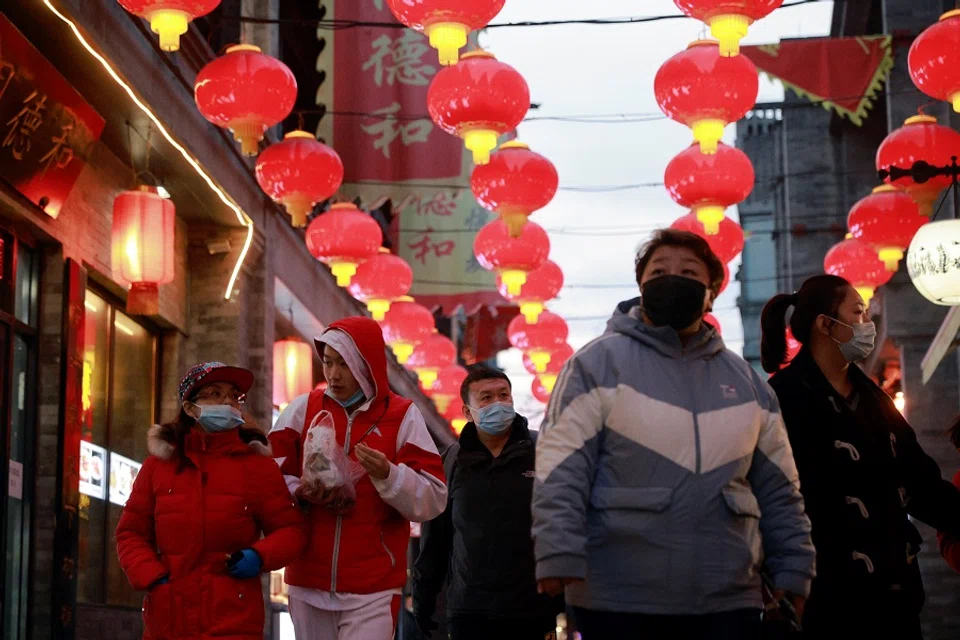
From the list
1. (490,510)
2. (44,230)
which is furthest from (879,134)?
(490,510)

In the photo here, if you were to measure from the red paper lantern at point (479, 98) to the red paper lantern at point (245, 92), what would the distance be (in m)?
1.11

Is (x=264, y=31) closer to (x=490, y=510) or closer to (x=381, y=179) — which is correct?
(x=381, y=179)

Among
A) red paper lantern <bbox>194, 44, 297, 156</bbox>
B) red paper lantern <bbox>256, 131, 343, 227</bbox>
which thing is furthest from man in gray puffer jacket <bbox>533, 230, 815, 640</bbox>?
red paper lantern <bbox>256, 131, 343, 227</bbox>

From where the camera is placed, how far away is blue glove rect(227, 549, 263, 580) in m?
6.56

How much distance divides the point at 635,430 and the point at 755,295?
48.1m

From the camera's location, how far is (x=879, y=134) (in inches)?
1283

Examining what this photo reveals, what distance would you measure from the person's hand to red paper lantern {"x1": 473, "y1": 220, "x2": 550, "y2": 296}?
864 centimetres

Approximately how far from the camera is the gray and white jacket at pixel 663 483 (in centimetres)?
489

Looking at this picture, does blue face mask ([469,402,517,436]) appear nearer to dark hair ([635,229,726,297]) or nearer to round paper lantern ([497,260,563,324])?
dark hair ([635,229,726,297])

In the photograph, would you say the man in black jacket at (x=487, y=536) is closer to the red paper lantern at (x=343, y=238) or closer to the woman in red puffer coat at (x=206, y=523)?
the woman in red puffer coat at (x=206, y=523)

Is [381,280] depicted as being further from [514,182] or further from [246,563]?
[246,563]

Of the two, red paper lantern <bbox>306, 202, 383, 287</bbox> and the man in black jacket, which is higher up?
red paper lantern <bbox>306, 202, 383, 287</bbox>

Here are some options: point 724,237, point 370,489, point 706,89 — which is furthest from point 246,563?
point 724,237

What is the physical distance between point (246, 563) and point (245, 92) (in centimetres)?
548
